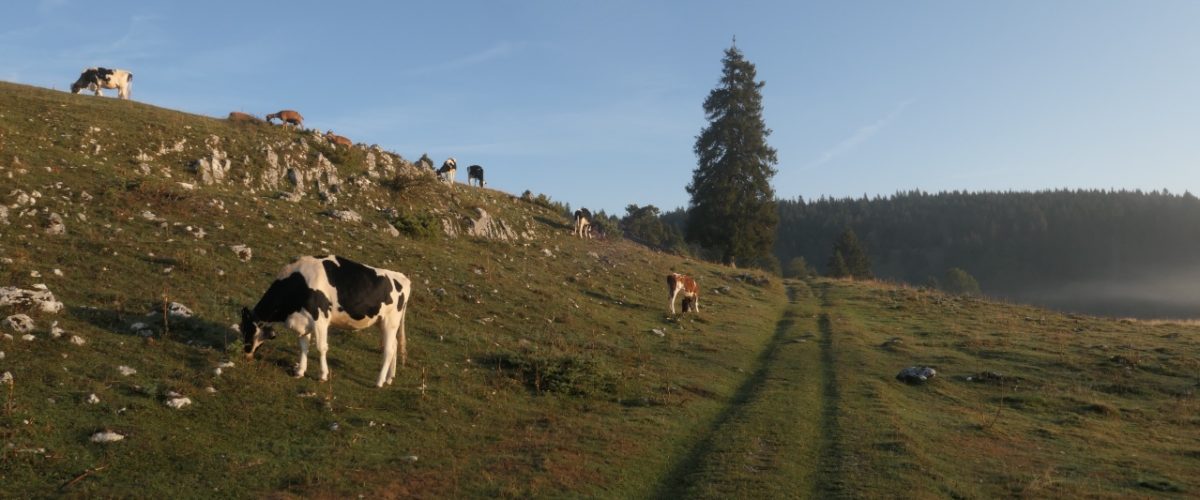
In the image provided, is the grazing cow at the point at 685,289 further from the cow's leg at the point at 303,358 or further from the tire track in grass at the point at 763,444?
the cow's leg at the point at 303,358

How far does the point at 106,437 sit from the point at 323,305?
434 centimetres

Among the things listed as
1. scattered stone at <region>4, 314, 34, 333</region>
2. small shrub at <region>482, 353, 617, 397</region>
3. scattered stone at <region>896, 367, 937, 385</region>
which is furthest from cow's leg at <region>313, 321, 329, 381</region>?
scattered stone at <region>896, 367, 937, 385</region>

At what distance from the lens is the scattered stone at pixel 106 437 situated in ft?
31.8

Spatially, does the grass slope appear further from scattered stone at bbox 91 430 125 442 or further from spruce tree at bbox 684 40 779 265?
spruce tree at bbox 684 40 779 265

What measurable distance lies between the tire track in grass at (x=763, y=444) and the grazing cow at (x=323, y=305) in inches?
251

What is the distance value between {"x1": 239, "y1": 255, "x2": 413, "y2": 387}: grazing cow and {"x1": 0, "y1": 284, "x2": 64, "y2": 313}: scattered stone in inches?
133

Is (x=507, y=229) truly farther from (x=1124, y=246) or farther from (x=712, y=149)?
(x=1124, y=246)

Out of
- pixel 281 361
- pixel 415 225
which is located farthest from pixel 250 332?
pixel 415 225

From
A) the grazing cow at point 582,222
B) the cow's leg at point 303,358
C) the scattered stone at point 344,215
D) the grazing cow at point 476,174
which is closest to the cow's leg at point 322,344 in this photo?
the cow's leg at point 303,358

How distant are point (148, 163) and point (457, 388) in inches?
789

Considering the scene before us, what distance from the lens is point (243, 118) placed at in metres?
37.3

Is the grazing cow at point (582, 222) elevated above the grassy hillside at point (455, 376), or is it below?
above

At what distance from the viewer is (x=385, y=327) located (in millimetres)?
14344

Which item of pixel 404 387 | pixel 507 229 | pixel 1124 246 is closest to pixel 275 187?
pixel 507 229
